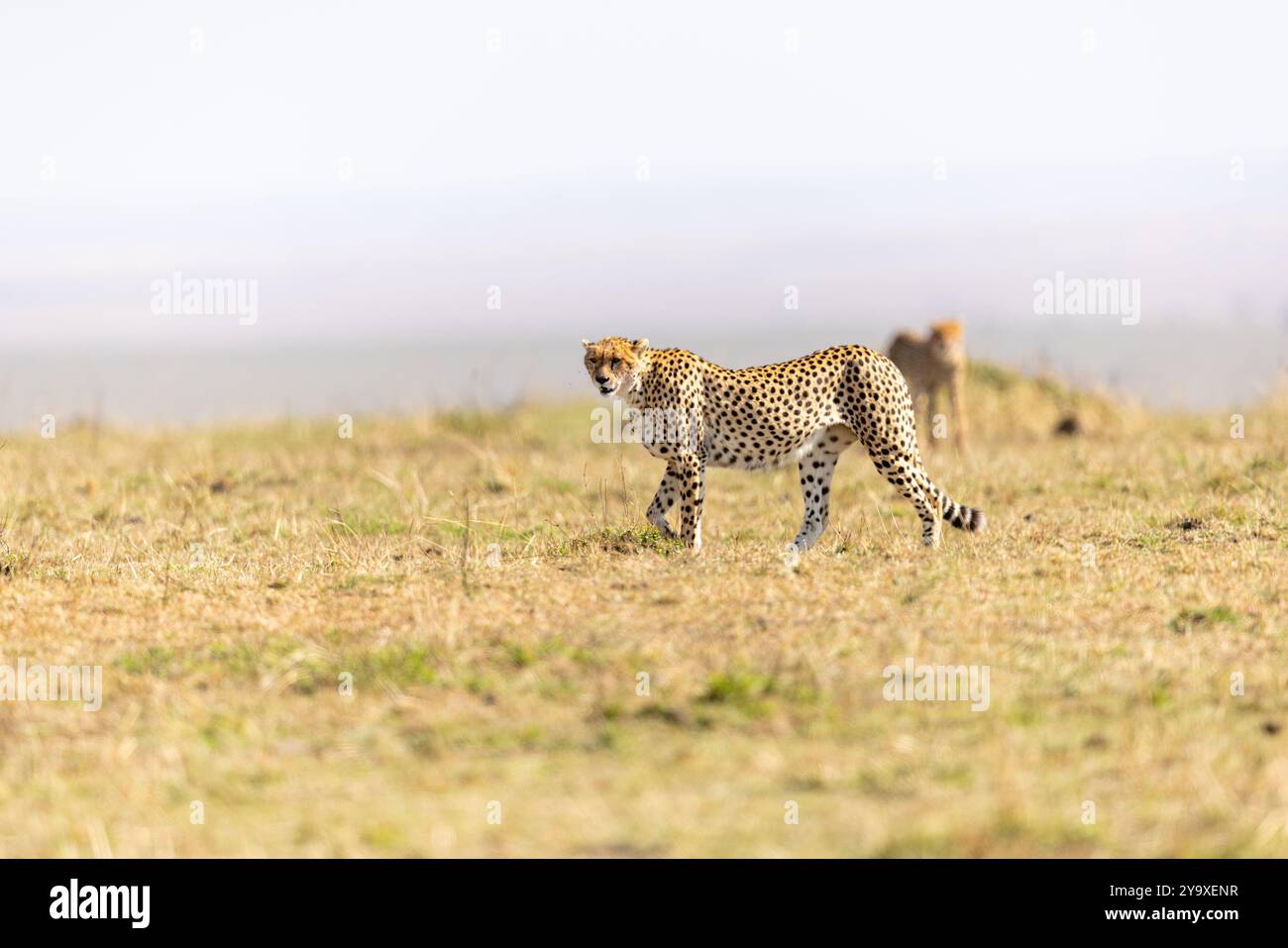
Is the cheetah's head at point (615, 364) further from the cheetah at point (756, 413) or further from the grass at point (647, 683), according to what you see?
the grass at point (647, 683)

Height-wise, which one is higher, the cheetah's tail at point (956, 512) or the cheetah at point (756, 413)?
the cheetah at point (756, 413)

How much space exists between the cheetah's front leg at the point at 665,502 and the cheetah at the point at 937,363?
585 cm

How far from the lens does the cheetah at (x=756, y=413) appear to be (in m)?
8.28

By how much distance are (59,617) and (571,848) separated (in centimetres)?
377

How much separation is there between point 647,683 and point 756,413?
297cm

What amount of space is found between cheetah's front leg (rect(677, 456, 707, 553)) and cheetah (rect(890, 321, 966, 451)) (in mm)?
5966

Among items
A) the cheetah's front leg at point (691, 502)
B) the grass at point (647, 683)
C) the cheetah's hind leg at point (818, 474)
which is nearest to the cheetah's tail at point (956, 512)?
the grass at point (647, 683)

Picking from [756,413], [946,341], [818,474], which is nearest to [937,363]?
[946,341]

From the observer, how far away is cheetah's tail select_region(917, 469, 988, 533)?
8539 mm

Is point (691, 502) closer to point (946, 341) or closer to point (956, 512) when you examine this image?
point (956, 512)

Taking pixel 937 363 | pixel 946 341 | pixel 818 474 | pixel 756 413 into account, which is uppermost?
pixel 946 341

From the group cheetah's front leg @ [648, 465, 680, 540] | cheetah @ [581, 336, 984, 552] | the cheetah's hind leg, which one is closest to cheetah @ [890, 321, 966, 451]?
the cheetah's hind leg

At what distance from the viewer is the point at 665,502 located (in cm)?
844
